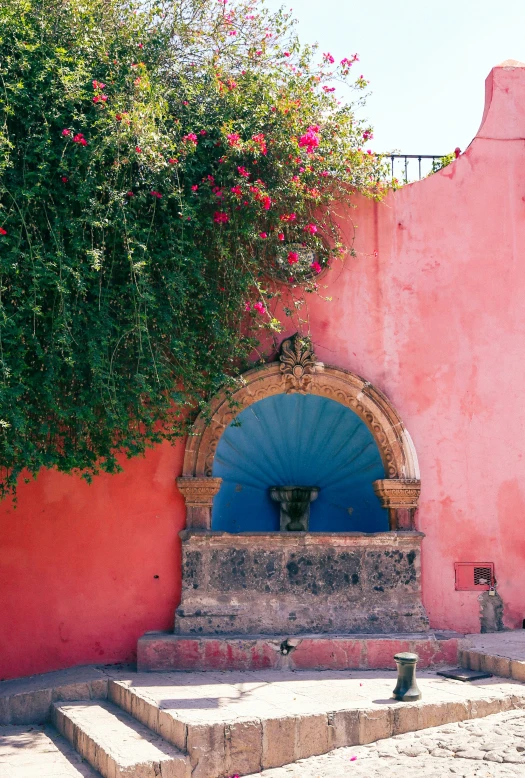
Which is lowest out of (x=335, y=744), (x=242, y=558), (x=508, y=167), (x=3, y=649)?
(x=335, y=744)

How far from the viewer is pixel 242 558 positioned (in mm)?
7898

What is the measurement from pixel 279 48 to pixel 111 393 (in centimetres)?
383

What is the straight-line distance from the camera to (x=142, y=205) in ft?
23.9

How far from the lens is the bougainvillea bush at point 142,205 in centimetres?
669

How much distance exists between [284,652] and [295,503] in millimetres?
1641

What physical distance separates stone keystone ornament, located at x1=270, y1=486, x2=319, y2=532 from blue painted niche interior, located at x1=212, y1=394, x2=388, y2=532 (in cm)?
18

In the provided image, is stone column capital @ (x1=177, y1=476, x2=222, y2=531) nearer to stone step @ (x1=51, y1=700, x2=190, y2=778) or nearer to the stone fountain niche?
the stone fountain niche

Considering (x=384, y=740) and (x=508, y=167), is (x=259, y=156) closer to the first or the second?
(x=508, y=167)

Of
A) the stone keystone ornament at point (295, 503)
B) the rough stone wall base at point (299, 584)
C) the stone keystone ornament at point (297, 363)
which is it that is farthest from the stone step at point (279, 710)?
the stone keystone ornament at point (297, 363)

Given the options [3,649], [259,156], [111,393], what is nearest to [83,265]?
[111,393]

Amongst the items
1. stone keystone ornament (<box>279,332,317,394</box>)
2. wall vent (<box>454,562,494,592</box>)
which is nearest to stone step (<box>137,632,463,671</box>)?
wall vent (<box>454,562,494,592</box>)

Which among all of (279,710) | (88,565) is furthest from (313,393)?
(279,710)

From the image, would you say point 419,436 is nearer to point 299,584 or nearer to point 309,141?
point 299,584

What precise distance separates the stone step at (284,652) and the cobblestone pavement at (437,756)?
4.65 feet
